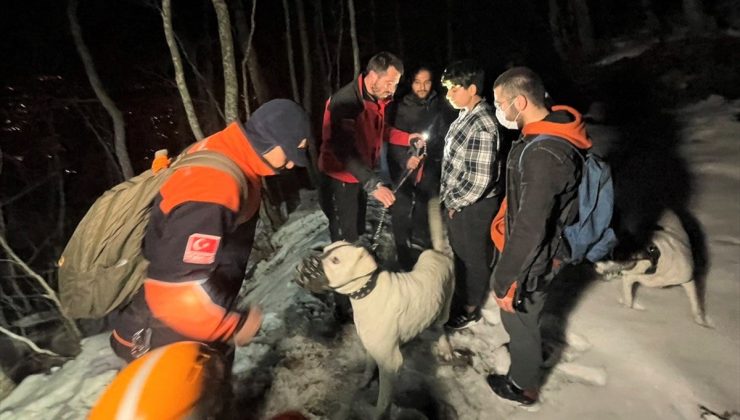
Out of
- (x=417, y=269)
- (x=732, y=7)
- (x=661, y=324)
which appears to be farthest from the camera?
(x=732, y=7)

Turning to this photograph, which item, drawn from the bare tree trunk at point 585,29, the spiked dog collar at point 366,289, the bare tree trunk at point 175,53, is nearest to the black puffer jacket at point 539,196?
the spiked dog collar at point 366,289

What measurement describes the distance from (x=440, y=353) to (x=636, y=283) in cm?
183

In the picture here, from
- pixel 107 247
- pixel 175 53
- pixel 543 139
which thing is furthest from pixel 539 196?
pixel 175 53

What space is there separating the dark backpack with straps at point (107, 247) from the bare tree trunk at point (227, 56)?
3.89 metres

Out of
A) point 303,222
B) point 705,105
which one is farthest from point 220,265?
point 705,105

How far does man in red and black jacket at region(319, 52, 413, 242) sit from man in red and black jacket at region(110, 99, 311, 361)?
4.25ft

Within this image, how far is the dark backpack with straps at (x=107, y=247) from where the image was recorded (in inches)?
84.5

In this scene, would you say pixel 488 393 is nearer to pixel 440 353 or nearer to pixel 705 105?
pixel 440 353

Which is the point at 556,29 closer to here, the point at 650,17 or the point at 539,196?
the point at 650,17

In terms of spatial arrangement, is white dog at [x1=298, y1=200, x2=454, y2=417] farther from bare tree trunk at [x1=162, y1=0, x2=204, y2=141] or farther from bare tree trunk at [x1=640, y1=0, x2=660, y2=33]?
bare tree trunk at [x1=640, y1=0, x2=660, y2=33]

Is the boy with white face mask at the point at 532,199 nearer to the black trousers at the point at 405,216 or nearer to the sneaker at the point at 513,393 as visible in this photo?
the sneaker at the point at 513,393

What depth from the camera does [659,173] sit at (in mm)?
5957

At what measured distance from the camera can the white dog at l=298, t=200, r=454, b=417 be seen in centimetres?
253

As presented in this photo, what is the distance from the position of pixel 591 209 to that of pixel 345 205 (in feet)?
6.49
